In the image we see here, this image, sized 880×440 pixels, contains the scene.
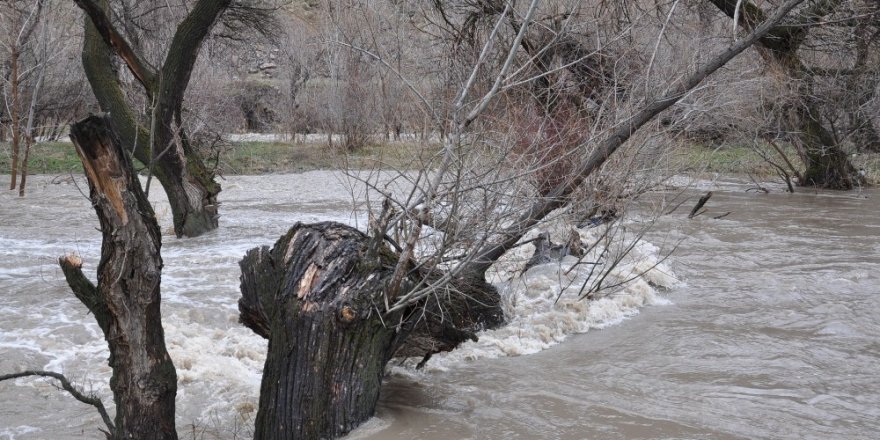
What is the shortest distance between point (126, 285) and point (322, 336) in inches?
38.8

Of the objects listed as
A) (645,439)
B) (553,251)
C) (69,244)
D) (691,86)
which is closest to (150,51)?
(69,244)

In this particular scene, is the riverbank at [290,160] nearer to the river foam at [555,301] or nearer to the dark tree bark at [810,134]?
the dark tree bark at [810,134]

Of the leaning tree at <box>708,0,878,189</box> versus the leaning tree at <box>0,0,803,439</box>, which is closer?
the leaning tree at <box>0,0,803,439</box>

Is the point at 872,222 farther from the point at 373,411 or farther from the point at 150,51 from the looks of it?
the point at 150,51

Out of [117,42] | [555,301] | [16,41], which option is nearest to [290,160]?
[16,41]

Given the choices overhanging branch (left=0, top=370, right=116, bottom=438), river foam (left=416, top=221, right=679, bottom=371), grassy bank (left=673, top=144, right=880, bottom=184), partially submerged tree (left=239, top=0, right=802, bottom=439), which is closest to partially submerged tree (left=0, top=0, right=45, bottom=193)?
river foam (left=416, top=221, right=679, bottom=371)

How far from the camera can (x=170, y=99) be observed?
33.1ft

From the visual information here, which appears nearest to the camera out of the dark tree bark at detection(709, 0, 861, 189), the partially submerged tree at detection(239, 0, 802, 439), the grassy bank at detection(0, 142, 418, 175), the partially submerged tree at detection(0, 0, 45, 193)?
the partially submerged tree at detection(239, 0, 802, 439)

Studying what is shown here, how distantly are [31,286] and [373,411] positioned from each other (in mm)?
5129

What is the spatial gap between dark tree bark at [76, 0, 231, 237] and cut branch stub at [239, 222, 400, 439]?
216 inches

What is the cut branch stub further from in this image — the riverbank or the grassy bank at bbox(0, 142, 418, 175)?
the grassy bank at bbox(0, 142, 418, 175)

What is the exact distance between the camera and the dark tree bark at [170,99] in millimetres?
9602

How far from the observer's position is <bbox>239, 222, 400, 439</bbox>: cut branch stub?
13.9ft

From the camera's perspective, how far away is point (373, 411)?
4.67 metres
